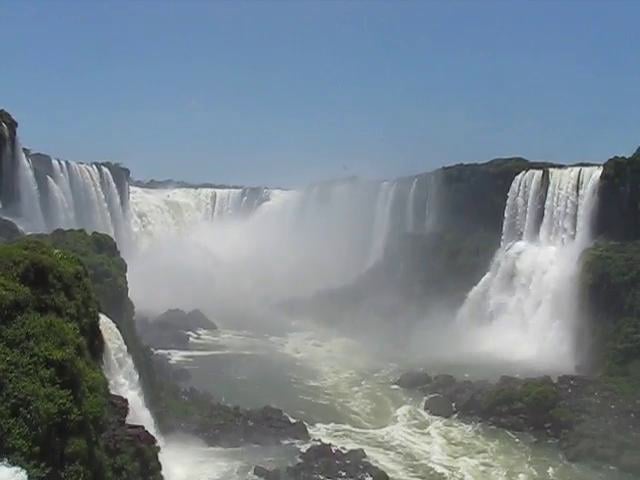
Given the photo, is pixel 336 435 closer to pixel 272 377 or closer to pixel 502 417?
pixel 502 417

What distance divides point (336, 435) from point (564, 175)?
61.7 ft

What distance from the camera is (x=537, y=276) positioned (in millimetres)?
34781

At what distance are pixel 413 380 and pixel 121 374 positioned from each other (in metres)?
14.2

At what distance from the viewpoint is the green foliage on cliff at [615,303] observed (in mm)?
27125

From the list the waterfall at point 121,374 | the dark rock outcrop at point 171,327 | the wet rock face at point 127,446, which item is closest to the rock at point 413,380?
the dark rock outcrop at point 171,327

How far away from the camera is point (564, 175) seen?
34.7m

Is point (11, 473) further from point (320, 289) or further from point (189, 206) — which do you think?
point (189, 206)

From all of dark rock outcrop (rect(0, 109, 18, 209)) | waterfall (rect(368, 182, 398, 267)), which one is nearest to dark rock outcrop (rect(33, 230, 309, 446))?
dark rock outcrop (rect(0, 109, 18, 209))

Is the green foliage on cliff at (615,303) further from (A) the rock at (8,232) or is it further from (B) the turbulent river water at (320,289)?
(A) the rock at (8,232)

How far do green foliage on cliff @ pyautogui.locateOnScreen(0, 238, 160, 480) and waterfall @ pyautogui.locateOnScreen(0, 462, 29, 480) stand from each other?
0.15 m

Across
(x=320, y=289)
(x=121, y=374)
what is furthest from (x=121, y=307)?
(x=320, y=289)

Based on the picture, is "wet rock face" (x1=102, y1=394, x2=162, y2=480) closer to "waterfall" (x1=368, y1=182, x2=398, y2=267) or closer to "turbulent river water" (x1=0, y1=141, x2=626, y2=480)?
"turbulent river water" (x1=0, y1=141, x2=626, y2=480)

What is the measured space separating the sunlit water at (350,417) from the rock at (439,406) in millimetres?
287

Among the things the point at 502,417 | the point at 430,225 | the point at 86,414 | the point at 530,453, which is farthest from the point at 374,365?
the point at 86,414
